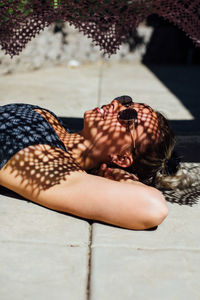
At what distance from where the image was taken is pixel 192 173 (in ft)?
8.86

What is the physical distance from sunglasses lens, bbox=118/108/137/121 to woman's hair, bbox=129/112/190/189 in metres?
0.19

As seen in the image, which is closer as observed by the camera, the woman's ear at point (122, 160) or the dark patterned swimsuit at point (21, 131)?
the dark patterned swimsuit at point (21, 131)

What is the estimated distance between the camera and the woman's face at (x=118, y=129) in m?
2.27

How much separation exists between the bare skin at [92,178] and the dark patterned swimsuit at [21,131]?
0.05 meters

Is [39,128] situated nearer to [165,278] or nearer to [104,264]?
[104,264]

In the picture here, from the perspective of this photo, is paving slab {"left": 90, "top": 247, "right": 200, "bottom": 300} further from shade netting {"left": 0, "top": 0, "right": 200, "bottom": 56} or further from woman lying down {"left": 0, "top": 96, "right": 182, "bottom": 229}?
shade netting {"left": 0, "top": 0, "right": 200, "bottom": 56}

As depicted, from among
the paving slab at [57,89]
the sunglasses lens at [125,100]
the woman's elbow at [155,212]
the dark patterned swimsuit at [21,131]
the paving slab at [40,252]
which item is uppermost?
the sunglasses lens at [125,100]

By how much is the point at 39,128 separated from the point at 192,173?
1.16 m

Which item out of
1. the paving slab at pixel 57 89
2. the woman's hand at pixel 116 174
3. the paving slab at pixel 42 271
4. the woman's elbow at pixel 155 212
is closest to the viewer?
the paving slab at pixel 42 271

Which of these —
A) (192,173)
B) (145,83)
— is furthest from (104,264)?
(145,83)

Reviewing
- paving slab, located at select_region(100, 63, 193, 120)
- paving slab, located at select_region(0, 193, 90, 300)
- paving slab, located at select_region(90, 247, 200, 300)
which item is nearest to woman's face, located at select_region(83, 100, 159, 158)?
paving slab, located at select_region(0, 193, 90, 300)

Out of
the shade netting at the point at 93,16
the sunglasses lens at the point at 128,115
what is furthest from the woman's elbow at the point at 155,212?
the shade netting at the point at 93,16

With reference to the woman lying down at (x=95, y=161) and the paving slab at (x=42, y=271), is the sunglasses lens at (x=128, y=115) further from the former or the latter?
the paving slab at (x=42, y=271)

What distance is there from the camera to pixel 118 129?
2.28 metres
